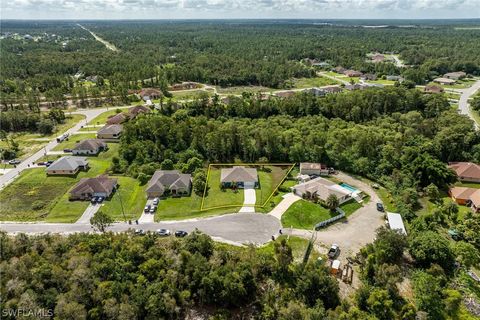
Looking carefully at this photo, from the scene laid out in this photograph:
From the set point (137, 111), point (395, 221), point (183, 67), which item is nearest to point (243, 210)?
point (395, 221)

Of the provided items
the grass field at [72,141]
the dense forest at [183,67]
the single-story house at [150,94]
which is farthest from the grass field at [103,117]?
the single-story house at [150,94]

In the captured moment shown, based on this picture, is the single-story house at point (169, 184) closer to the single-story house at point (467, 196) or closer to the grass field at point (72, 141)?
the grass field at point (72, 141)

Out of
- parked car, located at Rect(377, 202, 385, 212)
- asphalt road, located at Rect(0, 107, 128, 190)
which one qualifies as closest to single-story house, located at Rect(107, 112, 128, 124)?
asphalt road, located at Rect(0, 107, 128, 190)

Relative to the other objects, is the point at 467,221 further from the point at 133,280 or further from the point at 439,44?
the point at 439,44

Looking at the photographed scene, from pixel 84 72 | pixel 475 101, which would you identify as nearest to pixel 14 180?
pixel 84 72

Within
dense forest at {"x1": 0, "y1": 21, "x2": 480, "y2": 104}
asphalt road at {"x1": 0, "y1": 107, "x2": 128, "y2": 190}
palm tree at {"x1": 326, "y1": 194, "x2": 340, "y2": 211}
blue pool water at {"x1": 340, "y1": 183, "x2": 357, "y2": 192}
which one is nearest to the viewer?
palm tree at {"x1": 326, "y1": 194, "x2": 340, "y2": 211}

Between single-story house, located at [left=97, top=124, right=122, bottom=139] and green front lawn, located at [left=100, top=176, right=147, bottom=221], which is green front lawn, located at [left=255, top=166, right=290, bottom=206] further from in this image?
single-story house, located at [left=97, top=124, right=122, bottom=139]
